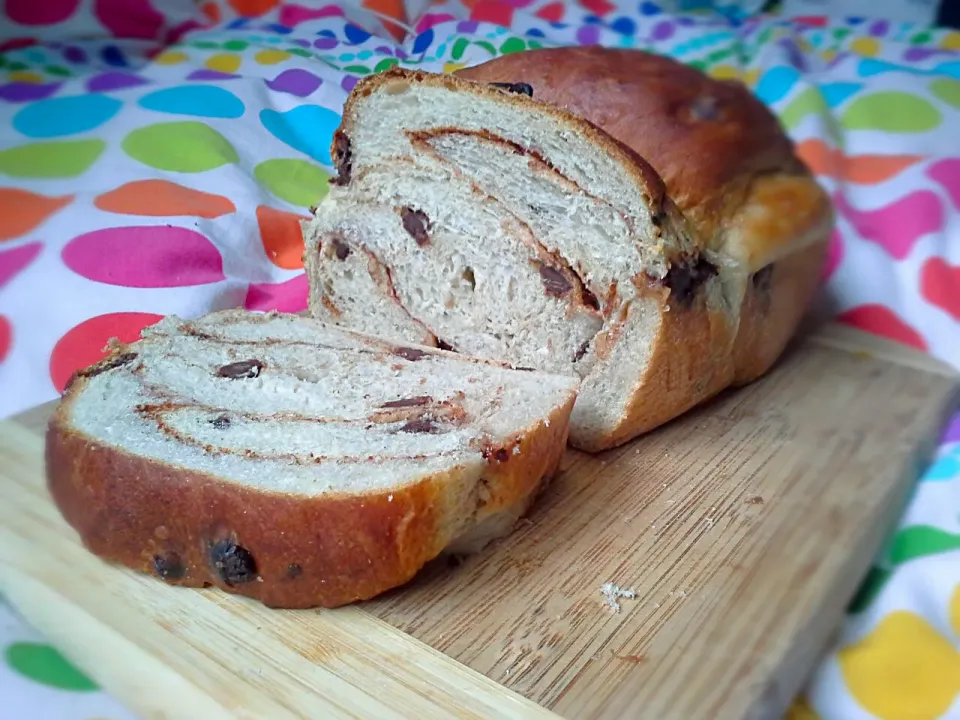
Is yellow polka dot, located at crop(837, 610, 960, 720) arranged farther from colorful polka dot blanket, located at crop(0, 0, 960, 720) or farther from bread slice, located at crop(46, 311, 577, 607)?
bread slice, located at crop(46, 311, 577, 607)

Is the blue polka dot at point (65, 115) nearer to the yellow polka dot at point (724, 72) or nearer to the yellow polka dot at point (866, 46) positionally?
the yellow polka dot at point (724, 72)

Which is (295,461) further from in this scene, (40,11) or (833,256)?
(40,11)

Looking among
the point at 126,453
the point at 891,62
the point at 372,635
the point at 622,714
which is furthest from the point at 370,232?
the point at 891,62

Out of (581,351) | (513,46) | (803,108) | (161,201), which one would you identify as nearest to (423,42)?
(513,46)

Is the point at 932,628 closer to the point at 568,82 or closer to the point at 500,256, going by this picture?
the point at 500,256

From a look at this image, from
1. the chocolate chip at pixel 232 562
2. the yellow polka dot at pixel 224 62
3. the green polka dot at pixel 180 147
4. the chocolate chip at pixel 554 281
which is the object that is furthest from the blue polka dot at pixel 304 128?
the chocolate chip at pixel 232 562

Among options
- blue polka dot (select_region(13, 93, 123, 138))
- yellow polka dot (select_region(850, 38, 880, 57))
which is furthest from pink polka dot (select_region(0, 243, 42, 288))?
yellow polka dot (select_region(850, 38, 880, 57))

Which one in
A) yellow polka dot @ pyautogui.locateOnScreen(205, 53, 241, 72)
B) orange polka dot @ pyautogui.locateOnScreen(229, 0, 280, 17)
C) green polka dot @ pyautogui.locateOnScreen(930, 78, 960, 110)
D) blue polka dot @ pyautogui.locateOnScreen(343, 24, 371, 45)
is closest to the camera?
green polka dot @ pyautogui.locateOnScreen(930, 78, 960, 110)
